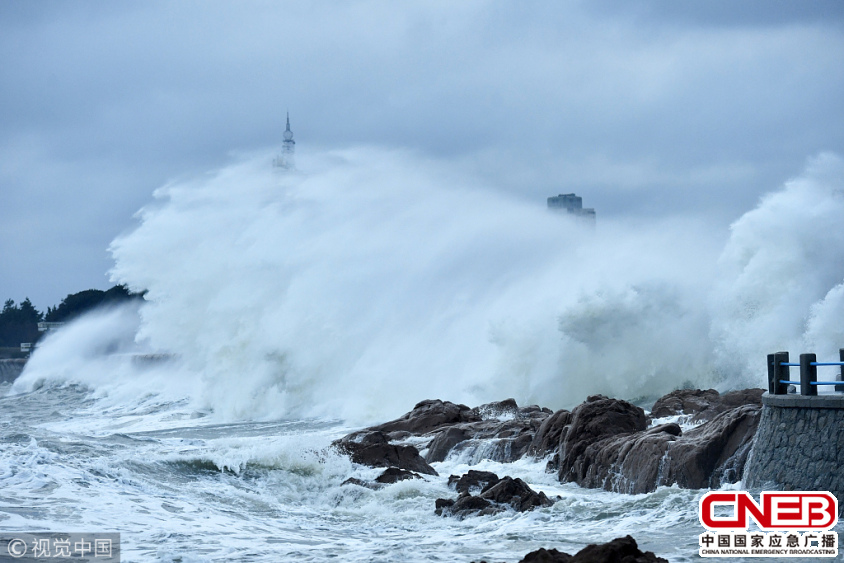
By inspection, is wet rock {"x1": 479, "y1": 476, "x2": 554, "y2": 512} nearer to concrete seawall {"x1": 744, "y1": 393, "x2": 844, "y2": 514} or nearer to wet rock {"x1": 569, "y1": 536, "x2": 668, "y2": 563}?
concrete seawall {"x1": 744, "y1": 393, "x2": 844, "y2": 514}

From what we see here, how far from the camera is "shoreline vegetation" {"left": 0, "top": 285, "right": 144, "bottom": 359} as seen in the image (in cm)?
7625

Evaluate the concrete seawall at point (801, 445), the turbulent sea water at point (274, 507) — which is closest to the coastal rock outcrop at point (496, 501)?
the turbulent sea water at point (274, 507)

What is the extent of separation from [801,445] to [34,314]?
303 feet

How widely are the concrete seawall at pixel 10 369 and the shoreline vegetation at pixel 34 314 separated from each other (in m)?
8.40

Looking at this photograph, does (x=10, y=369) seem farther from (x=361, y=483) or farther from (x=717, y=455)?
(x=717, y=455)

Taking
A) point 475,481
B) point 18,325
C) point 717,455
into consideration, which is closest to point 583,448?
point 475,481

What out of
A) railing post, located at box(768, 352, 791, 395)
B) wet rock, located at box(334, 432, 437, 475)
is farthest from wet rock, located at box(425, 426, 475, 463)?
railing post, located at box(768, 352, 791, 395)

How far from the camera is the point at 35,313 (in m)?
89.8

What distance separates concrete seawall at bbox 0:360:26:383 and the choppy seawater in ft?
176

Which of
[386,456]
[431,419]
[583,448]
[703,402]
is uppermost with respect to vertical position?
[703,402]

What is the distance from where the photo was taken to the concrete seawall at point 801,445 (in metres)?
8.34

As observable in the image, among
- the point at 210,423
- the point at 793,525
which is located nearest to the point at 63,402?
the point at 210,423

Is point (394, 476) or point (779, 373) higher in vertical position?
point (779, 373)

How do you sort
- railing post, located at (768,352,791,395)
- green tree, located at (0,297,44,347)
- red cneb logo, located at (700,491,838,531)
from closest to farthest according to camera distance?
red cneb logo, located at (700,491,838,531), railing post, located at (768,352,791,395), green tree, located at (0,297,44,347)
